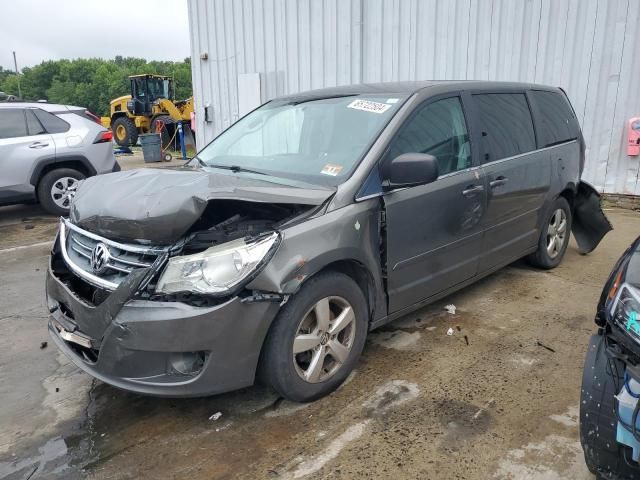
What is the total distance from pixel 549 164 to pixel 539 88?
75 centimetres

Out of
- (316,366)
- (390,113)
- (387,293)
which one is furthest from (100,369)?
(390,113)

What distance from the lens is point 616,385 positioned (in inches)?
72.9

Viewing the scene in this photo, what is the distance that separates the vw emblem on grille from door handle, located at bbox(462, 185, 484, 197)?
2282mm

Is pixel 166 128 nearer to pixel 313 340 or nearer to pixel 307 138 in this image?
pixel 307 138

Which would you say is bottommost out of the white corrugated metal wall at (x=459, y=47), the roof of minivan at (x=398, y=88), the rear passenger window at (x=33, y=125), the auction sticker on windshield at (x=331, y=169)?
the auction sticker on windshield at (x=331, y=169)

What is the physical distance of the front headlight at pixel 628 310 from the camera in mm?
1715

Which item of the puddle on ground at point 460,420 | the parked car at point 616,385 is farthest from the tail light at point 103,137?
the parked car at point 616,385

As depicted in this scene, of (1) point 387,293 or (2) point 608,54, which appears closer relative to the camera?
(1) point 387,293

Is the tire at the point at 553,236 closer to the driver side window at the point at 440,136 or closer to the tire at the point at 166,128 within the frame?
the driver side window at the point at 440,136

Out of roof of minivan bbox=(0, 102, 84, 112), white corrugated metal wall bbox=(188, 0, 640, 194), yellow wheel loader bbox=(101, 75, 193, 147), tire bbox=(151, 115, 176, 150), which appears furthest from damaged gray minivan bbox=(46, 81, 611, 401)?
yellow wheel loader bbox=(101, 75, 193, 147)

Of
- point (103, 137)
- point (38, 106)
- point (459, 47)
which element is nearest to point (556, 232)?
point (459, 47)

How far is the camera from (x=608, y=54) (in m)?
7.84

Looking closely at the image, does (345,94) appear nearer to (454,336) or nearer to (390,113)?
(390,113)

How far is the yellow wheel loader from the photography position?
795 inches
